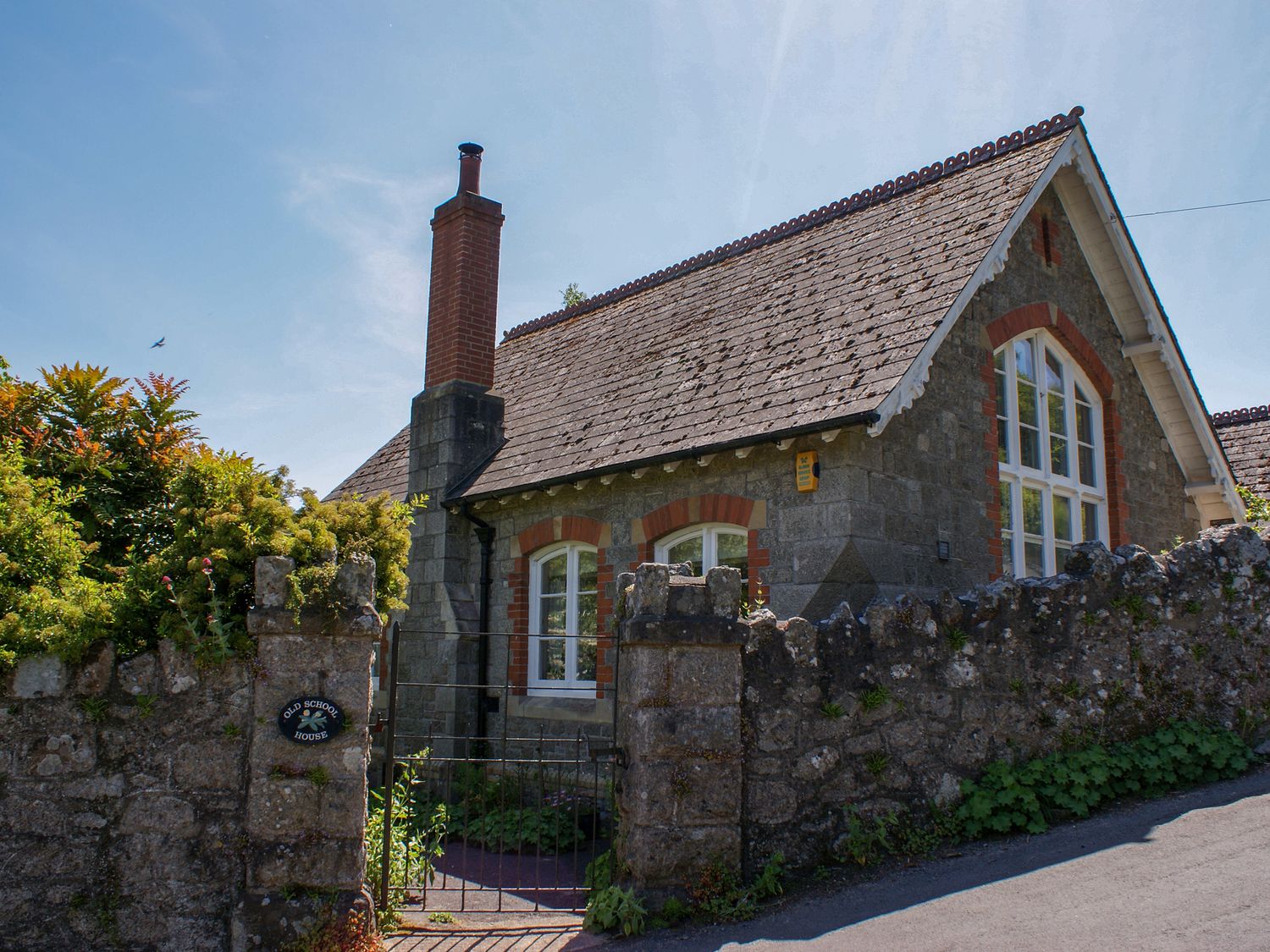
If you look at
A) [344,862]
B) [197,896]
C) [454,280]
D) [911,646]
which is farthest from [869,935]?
[454,280]

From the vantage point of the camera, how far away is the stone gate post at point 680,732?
227 inches

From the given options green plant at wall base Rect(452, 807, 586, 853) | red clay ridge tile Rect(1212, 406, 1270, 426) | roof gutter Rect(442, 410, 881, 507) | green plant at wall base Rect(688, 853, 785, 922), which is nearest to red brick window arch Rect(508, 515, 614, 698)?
roof gutter Rect(442, 410, 881, 507)

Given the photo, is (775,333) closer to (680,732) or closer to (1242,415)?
(680,732)

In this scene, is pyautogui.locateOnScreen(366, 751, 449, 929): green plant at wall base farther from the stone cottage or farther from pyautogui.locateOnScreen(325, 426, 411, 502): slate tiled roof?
pyautogui.locateOnScreen(325, 426, 411, 502): slate tiled roof

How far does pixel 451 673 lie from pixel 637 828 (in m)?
6.15

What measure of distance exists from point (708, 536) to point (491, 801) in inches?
135

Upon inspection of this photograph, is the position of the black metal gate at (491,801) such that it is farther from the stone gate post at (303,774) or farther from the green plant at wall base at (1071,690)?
the green plant at wall base at (1071,690)

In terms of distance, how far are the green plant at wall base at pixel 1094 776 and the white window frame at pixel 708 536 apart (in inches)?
131

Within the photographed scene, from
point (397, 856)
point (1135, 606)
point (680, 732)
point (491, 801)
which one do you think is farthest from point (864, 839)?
point (491, 801)

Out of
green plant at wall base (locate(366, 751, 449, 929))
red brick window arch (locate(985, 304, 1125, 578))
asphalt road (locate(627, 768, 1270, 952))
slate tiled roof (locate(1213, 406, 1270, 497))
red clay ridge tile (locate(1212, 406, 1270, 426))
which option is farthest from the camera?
red clay ridge tile (locate(1212, 406, 1270, 426))

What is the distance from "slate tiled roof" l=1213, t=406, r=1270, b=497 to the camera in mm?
15906

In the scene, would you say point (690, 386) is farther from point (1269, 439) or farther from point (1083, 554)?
point (1269, 439)

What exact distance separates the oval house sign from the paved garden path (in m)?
1.30

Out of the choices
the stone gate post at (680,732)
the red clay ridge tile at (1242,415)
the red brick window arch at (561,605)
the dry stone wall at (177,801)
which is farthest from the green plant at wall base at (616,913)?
the red clay ridge tile at (1242,415)
